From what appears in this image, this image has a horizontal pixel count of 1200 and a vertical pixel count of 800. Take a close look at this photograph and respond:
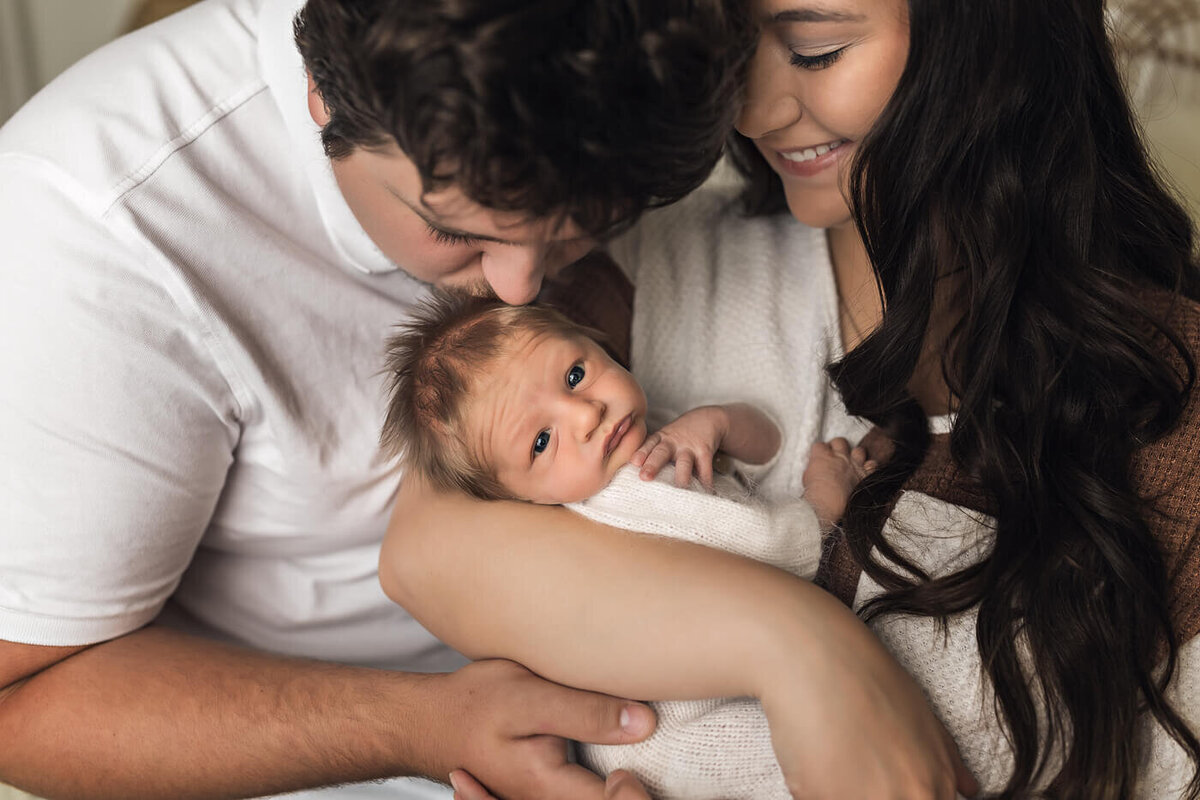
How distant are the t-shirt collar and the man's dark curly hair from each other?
0.30 meters

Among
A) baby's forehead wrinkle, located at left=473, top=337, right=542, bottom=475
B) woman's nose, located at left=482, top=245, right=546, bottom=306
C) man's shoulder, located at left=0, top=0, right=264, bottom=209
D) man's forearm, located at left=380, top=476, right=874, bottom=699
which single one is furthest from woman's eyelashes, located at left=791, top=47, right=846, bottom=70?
man's shoulder, located at left=0, top=0, right=264, bottom=209

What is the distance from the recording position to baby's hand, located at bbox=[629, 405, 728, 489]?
54.0 inches

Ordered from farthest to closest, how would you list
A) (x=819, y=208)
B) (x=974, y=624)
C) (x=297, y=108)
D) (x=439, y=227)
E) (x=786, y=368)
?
(x=786, y=368), (x=819, y=208), (x=297, y=108), (x=974, y=624), (x=439, y=227)

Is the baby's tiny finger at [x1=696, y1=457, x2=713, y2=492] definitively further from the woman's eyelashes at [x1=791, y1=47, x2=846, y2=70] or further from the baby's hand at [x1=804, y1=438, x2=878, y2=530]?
the woman's eyelashes at [x1=791, y1=47, x2=846, y2=70]

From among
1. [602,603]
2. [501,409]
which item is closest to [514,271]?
[501,409]

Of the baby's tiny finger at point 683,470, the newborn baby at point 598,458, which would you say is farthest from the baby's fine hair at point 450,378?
the baby's tiny finger at point 683,470

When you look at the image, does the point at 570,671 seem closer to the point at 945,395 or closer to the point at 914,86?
the point at 945,395

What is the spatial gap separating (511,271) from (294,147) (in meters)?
0.43

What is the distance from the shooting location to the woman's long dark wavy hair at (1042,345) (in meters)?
1.25

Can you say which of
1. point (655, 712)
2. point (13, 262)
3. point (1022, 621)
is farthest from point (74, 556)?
point (1022, 621)

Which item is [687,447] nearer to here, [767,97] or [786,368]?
[786,368]

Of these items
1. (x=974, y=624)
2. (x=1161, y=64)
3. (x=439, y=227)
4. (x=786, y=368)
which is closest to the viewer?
(x=439, y=227)

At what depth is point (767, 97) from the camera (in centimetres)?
133

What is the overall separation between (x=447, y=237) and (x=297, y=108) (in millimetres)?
355
